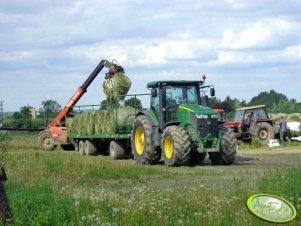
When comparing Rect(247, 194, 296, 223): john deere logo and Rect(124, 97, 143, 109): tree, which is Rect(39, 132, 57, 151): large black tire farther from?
Rect(247, 194, 296, 223): john deere logo

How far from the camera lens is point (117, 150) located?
25.1m

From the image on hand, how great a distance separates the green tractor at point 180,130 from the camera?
19.5 m

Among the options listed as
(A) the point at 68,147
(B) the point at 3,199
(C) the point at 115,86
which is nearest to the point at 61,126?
(A) the point at 68,147

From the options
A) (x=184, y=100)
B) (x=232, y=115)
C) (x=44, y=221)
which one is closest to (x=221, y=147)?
(x=184, y=100)

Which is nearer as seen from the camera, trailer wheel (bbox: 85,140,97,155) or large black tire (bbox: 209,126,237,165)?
large black tire (bbox: 209,126,237,165)

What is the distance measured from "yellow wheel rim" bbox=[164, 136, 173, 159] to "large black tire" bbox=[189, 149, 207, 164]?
43.7 inches

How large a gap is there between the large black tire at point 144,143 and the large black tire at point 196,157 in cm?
108

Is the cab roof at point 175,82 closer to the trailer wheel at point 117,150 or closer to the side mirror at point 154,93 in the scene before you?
the side mirror at point 154,93

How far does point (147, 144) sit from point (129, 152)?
486 cm

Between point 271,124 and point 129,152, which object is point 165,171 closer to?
point 129,152

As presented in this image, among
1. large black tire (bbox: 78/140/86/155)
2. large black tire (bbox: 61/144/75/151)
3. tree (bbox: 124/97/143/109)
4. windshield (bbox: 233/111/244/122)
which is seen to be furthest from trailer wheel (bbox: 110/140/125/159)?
windshield (bbox: 233/111/244/122)

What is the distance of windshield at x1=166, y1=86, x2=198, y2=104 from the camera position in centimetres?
2084

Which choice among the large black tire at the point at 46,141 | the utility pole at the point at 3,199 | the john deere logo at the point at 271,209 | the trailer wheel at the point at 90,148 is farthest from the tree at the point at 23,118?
Answer: the john deere logo at the point at 271,209

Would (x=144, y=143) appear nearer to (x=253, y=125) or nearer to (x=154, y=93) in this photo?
(x=154, y=93)
